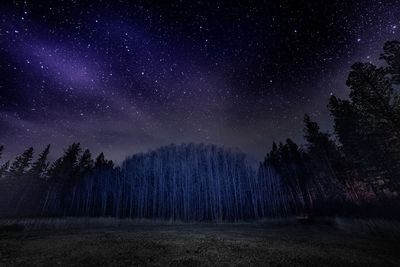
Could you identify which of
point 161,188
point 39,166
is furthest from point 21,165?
point 161,188

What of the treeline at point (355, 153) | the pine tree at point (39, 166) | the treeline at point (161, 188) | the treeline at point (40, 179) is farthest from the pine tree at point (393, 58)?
the pine tree at point (39, 166)

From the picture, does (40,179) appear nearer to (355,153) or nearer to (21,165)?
(21,165)

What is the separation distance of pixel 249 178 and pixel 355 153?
19.9 metres

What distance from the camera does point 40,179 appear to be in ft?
173

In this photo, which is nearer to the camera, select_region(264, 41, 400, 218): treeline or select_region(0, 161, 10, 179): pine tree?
select_region(264, 41, 400, 218): treeline

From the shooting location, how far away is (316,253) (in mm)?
8023

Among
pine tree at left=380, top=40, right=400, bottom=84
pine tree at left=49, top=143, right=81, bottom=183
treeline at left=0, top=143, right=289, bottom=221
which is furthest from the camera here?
pine tree at left=49, top=143, right=81, bottom=183

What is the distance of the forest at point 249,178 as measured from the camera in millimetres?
19203

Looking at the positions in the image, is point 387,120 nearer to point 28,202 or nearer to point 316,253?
point 316,253

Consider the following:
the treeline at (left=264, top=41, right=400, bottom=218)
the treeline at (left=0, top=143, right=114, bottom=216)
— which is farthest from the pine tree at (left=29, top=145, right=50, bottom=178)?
the treeline at (left=264, top=41, right=400, bottom=218)

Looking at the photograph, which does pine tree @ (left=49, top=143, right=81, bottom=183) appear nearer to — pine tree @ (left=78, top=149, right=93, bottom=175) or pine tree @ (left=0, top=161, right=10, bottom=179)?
pine tree @ (left=78, top=149, right=93, bottom=175)

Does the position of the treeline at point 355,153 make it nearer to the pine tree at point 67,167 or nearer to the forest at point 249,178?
the forest at point 249,178

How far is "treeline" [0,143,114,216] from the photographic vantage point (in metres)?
47.2

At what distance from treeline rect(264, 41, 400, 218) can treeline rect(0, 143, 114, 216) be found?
52.9 m
